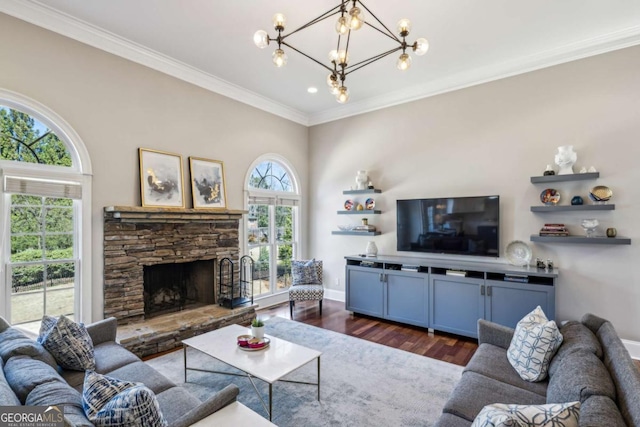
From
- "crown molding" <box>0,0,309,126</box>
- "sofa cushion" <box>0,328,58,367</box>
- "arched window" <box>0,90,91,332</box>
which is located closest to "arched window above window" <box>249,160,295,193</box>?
"crown molding" <box>0,0,309,126</box>

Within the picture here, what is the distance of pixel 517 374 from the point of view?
6.98 ft

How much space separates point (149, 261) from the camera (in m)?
3.84

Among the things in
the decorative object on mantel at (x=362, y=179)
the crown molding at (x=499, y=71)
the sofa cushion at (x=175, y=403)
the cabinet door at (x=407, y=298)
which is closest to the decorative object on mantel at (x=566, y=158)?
the crown molding at (x=499, y=71)

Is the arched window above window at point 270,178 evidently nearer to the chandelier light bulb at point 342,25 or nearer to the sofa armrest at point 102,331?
the sofa armrest at point 102,331

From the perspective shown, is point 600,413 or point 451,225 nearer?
point 600,413

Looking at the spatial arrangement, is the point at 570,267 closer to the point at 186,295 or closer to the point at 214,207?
the point at 214,207

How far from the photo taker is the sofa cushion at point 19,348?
6.16ft

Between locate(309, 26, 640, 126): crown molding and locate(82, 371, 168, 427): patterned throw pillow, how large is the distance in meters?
4.89

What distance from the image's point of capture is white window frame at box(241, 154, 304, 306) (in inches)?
202

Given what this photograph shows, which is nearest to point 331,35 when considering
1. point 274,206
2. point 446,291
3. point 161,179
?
point 161,179

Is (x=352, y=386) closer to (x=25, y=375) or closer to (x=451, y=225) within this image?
(x=25, y=375)

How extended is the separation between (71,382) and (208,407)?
1164 millimetres

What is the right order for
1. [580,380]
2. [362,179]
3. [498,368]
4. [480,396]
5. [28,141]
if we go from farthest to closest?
[362,179]
[28,141]
[498,368]
[480,396]
[580,380]

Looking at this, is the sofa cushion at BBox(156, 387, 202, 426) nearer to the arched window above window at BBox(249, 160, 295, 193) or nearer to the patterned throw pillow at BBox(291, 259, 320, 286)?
the patterned throw pillow at BBox(291, 259, 320, 286)
